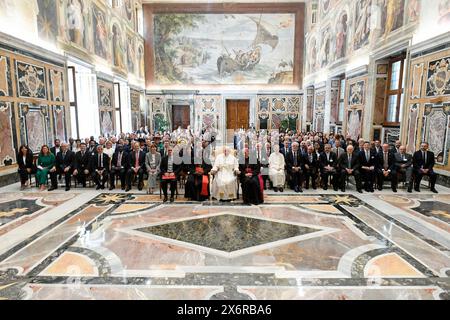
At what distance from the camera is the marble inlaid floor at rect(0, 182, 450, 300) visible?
322cm

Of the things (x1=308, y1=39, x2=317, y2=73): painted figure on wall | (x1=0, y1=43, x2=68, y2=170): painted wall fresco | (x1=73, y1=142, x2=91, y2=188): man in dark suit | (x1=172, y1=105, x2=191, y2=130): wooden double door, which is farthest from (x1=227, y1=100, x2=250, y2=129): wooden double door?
(x1=73, y1=142, x2=91, y2=188): man in dark suit

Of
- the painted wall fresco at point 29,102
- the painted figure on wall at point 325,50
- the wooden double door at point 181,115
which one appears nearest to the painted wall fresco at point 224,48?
the wooden double door at point 181,115

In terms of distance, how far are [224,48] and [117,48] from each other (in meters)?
9.07

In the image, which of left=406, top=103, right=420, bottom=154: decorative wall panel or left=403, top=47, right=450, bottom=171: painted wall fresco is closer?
left=403, top=47, right=450, bottom=171: painted wall fresco

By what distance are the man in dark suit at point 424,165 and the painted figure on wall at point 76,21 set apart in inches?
470

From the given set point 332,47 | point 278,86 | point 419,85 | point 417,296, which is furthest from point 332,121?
point 417,296

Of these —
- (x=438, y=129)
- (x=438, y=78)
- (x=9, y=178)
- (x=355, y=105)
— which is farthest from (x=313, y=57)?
(x=9, y=178)

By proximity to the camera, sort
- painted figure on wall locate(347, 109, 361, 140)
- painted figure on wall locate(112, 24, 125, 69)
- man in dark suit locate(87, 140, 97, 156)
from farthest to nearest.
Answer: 1. painted figure on wall locate(112, 24, 125, 69)
2. painted figure on wall locate(347, 109, 361, 140)
3. man in dark suit locate(87, 140, 97, 156)

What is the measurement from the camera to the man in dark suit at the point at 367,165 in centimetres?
755

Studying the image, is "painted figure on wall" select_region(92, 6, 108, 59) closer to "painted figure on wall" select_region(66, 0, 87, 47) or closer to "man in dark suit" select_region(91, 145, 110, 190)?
"painted figure on wall" select_region(66, 0, 87, 47)

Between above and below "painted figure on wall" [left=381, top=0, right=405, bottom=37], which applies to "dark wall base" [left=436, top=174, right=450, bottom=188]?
below

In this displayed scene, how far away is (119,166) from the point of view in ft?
25.9

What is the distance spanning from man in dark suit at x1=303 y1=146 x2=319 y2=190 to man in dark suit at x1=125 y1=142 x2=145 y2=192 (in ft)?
14.6

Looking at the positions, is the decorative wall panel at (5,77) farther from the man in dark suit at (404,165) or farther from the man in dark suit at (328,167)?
the man in dark suit at (404,165)
